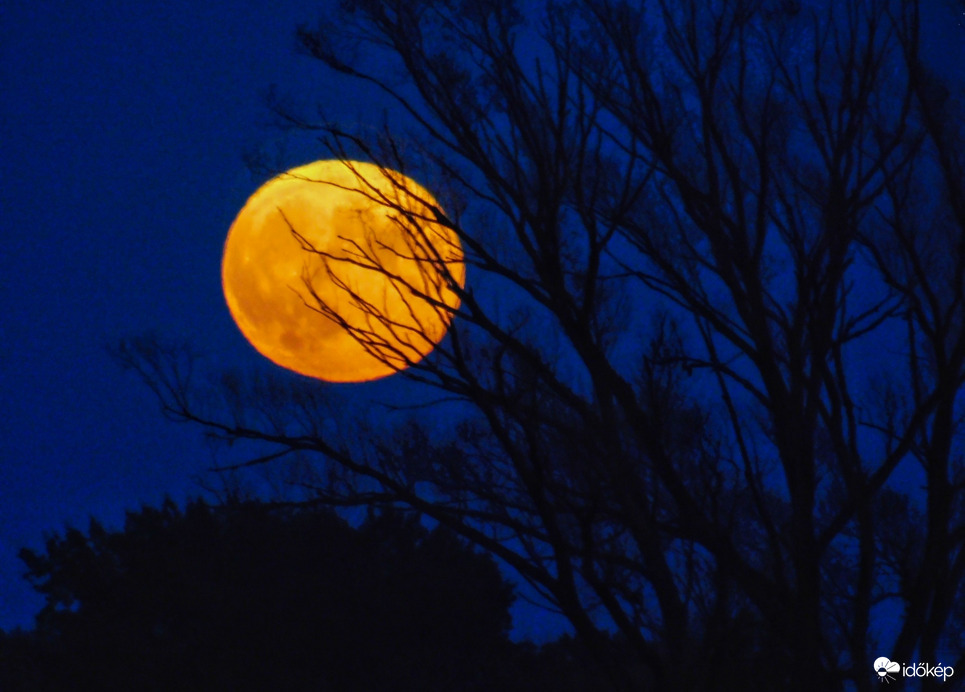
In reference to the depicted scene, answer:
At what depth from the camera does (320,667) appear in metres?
11.8

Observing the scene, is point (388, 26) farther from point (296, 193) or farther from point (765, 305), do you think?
point (765, 305)

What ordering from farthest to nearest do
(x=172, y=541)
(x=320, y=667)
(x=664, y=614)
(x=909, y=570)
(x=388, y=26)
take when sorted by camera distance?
(x=172, y=541), (x=320, y=667), (x=909, y=570), (x=388, y=26), (x=664, y=614)

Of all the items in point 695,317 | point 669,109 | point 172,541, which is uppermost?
point 172,541

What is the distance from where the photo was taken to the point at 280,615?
39.4ft

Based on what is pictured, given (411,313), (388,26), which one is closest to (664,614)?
(411,313)

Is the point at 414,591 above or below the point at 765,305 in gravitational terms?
above

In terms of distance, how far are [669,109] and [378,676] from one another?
27.3 ft

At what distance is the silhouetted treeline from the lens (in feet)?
38.3

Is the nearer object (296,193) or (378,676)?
(296,193)

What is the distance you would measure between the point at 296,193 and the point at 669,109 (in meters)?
2.38

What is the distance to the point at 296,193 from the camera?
6578mm

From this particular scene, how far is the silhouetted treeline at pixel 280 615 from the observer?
460 inches

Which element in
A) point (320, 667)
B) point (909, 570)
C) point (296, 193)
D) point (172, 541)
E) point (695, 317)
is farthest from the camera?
point (172, 541)

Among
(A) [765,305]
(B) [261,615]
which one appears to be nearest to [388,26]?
(A) [765,305]
